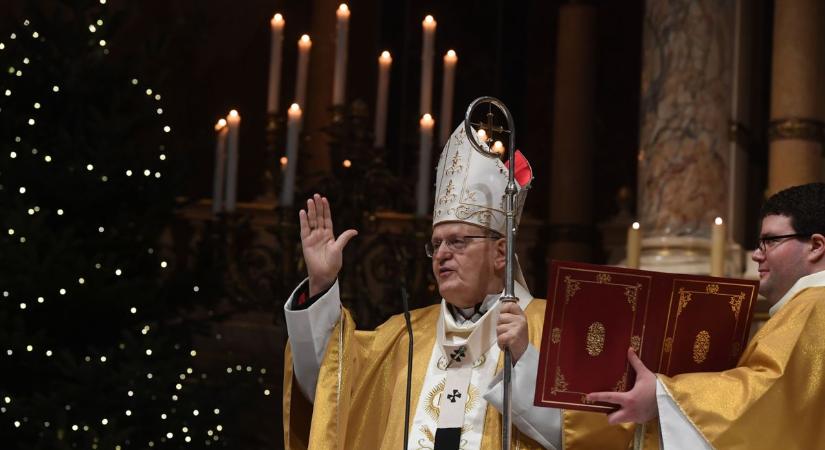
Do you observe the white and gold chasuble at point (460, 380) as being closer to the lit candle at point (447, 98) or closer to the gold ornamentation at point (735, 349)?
the gold ornamentation at point (735, 349)

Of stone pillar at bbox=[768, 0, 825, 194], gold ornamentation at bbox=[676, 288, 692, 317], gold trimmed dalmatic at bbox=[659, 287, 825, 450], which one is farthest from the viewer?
stone pillar at bbox=[768, 0, 825, 194]

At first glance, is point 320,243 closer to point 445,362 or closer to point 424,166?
point 445,362

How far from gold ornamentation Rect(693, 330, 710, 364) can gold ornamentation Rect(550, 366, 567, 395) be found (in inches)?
14.5

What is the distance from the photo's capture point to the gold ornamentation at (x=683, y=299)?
3762mm

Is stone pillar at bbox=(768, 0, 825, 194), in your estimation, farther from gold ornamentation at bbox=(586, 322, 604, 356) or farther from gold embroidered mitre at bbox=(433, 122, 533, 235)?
gold ornamentation at bbox=(586, 322, 604, 356)

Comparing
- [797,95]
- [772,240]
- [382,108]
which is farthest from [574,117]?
[772,240]

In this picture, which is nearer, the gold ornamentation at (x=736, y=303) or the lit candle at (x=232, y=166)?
the gold ornamentation at (x=736, y=303)

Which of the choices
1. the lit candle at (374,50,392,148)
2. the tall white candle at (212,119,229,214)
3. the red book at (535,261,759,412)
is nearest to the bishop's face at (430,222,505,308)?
the red book at (535,261,759,412)

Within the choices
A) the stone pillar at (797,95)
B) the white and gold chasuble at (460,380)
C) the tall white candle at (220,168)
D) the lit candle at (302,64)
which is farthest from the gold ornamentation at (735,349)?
the stone pillar at (797,95)

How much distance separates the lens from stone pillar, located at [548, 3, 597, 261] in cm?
930

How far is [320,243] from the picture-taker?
426 cm

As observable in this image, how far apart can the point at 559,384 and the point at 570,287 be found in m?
0.25

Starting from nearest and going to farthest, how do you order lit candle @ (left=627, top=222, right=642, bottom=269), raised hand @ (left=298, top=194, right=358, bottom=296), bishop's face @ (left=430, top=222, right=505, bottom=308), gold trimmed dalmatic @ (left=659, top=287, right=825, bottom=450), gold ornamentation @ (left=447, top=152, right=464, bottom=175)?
gold trimmed dalmatic @ (left=659, top=287, right=825, bottom=450) < raised hand @ (left=298, top=194, right=358, bottom=296) < bishop's face @ (left=430, top=222, right=505, bottom=308) < gold ornamentation @ (left=447, top=152, right=464, bottom=175) < lit candle @ (left=627, top=222, right=642, bottom=269)

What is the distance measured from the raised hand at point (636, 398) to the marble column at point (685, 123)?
280 cm
